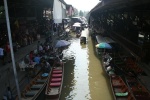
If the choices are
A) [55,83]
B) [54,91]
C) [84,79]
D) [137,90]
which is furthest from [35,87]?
[137,90]

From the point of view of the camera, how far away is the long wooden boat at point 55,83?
1469cm

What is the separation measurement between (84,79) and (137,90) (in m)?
6.65

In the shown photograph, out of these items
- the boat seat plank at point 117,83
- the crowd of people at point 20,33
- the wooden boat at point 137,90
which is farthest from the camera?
the crowd of people at point 20,33

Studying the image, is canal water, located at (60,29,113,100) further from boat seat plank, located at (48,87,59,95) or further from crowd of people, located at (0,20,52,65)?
crowd of people, located at (0,20,52,65)

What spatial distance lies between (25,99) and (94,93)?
20.0 feet

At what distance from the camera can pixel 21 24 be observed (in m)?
28.4

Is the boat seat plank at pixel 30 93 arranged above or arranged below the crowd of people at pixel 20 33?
below

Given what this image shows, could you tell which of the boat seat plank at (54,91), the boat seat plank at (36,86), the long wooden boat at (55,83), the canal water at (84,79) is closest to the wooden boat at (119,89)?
the canal water at (84,79)

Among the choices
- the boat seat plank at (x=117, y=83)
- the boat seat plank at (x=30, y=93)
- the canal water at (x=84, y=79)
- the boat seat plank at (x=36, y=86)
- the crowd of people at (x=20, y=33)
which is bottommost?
the canal water at (x=84, y=79)

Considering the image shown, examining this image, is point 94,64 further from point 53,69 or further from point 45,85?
point 45,85

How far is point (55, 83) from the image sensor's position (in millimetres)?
16922

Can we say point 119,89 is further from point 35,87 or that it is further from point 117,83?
point 35,87

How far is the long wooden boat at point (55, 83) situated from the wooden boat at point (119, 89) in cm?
412

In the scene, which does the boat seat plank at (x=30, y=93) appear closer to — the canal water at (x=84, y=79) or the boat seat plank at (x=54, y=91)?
the boat seat plank at (x=54, y=91)
